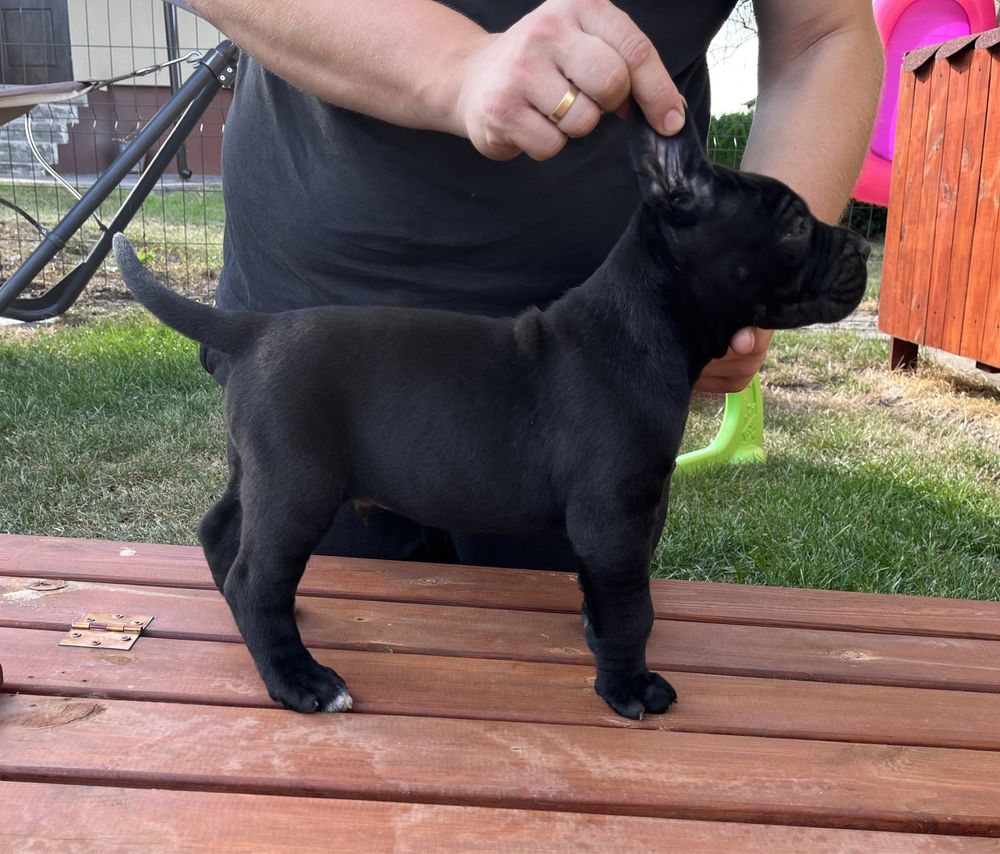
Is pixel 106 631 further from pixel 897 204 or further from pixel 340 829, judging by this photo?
pixel 897 204

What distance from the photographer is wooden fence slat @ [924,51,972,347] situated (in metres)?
5.91

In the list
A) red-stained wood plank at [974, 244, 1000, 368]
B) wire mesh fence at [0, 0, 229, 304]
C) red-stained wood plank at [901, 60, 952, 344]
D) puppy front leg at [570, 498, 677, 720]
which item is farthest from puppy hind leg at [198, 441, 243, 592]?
wire mesh fence at [0, 0, 229, 304]

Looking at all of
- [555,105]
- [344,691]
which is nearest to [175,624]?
[344,691]

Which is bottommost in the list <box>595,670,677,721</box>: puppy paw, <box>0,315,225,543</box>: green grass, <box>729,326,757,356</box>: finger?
<box>0,315,225,543</box>: green grass

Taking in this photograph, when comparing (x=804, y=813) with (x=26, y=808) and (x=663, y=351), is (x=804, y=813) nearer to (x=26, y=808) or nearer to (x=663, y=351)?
(x=663, y=351)

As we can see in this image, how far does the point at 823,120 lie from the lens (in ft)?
7.27

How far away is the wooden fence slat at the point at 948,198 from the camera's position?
5.91 metres

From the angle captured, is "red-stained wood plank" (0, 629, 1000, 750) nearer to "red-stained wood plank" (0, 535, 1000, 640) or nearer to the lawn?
"red-stained wood plank" (0, 535, 1000, 640)

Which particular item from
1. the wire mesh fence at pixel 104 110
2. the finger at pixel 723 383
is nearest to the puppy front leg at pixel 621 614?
the finger at pixel 723 383

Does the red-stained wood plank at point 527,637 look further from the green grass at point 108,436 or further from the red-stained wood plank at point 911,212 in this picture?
the red-stained wood plank at point 911,212

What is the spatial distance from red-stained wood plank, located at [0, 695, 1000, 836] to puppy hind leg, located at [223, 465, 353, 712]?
0.05m

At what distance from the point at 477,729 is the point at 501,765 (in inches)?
4.5

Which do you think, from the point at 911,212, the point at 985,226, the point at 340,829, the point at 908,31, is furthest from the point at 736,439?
the point at 908,31

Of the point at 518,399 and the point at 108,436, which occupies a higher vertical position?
the point at 518,399
